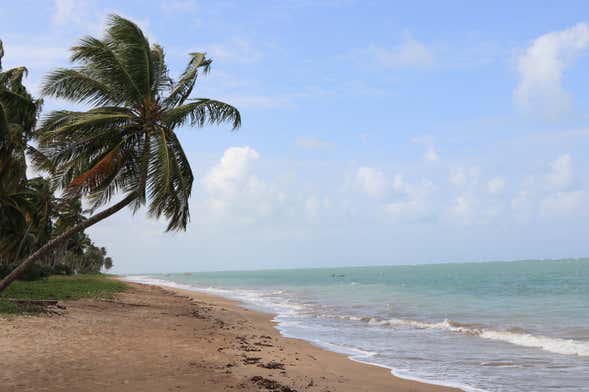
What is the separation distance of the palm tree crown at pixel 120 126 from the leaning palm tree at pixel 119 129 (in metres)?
0.02

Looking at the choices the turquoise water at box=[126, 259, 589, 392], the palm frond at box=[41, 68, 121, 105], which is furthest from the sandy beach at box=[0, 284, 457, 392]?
the palm frond at box=[41, 68, 121, 105]

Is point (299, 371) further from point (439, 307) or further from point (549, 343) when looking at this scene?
point (439, 307)

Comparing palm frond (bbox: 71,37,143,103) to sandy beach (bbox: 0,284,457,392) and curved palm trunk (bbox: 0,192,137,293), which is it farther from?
sandy beach (bbox: 0,284,457,392)

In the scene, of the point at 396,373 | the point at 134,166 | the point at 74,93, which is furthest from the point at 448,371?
the point at 74,93

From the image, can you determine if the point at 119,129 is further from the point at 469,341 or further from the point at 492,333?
the point at 492,333

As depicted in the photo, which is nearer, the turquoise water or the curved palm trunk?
the curved palm trunk

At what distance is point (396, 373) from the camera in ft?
42.7

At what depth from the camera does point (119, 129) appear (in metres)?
12.6

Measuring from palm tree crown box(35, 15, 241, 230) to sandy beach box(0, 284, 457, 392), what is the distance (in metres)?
3.26

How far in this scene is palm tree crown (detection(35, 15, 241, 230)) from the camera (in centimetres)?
1222

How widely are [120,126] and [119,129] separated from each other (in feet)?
Answer: 0.38

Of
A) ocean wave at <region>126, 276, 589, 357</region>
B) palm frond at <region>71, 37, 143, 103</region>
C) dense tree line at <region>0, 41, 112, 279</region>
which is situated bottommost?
ocean wave at <region>126, 276, 589, 357</region>

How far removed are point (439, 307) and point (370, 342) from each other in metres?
18.6

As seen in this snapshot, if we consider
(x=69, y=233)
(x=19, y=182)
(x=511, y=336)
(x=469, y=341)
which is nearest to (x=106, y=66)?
(x=69, y=233)
